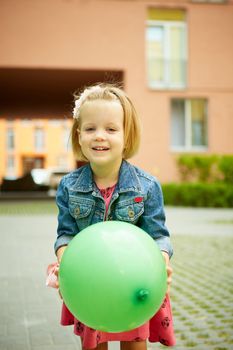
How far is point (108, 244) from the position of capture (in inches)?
78.4

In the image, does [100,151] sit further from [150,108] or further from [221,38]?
[221,38]

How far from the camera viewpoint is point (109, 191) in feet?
8.04

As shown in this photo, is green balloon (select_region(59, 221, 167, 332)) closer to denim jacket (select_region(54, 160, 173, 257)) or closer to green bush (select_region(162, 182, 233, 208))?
denim jacket (select_region(54, 160, 173, 257))

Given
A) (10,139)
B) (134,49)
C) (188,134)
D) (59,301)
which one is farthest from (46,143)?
(59,301)

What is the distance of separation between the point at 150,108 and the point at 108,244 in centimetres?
1717

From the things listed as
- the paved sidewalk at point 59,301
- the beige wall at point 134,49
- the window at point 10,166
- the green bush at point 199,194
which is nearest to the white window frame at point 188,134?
the beige wall at point 134,49

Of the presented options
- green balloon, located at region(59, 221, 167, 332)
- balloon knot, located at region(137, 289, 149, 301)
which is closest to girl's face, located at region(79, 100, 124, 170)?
green balloon, located at region(59, 221, 167, 332)

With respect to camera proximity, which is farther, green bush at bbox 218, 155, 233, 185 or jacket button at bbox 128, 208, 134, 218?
green bush at bbox 218, 155, 233, 185

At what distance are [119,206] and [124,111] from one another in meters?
0.47

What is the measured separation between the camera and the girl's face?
232cm

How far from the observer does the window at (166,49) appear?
19.1 m

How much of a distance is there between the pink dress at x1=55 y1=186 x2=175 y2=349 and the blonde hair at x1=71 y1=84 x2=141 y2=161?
0.84ft

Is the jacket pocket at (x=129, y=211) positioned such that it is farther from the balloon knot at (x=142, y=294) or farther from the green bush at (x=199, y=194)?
the green bush at (x=199, y=194)

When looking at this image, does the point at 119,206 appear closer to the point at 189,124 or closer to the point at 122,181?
the point at 122,181
